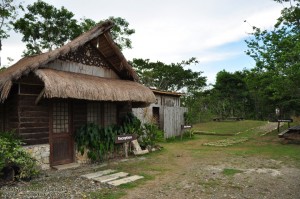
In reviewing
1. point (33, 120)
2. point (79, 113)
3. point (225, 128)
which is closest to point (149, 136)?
point (79, 113)

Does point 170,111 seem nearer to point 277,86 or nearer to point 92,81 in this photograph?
point 277,86

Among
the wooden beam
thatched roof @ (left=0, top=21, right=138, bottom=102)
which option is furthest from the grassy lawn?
thatched roof @ (left=0, top=21, right=138, bottom=102)

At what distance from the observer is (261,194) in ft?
21.9

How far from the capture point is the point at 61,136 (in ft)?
33.2

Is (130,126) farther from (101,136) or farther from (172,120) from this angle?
(172,120)

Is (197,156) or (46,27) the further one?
(46,27)

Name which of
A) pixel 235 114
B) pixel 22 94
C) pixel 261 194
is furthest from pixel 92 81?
pixel 235 114

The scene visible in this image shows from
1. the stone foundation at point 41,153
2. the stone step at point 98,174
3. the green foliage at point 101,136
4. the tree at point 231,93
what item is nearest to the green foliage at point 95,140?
the green foliage at point 101,136

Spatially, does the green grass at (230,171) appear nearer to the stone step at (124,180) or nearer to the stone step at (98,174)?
the stone step at (124,180)

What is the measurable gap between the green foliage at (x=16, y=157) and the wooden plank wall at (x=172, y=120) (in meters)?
11.0

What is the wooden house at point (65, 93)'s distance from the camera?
8.71 m

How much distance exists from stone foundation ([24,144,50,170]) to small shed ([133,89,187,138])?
776cm

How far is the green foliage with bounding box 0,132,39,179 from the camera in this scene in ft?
24.1

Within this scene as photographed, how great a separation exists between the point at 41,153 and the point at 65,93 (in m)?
2.25
